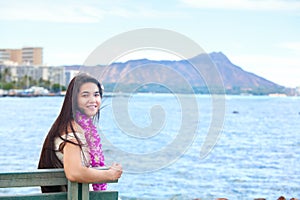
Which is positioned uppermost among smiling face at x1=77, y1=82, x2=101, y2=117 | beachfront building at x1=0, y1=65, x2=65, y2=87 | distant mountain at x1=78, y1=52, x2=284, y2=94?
beachfront building at x1=0, y1=65, x2=65, y2=87

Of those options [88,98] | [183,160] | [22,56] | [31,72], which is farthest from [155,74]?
[22,56]

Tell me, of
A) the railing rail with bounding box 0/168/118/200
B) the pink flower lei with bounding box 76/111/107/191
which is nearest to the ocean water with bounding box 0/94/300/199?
the pink flower lei with bounding box 76/111/107/191

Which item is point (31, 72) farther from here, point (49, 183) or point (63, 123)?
point (49, 183)

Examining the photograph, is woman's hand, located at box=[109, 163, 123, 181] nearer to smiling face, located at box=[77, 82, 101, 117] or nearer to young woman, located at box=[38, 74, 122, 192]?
young woman, located at box=[38, 74, 122, 192]

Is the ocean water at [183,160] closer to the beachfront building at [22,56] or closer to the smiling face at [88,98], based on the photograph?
the smiling face at [88,98]

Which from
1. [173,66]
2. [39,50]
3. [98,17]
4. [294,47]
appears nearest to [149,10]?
[98,17]

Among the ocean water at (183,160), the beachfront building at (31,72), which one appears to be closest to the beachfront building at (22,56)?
the beachfront building at (31,72)

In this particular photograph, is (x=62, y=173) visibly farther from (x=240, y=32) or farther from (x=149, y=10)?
(x=240, y=32)
